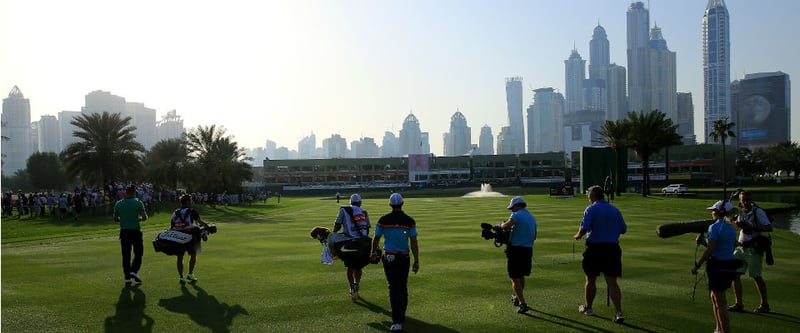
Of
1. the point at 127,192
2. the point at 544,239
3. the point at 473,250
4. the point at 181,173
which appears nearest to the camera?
the point at 127,192

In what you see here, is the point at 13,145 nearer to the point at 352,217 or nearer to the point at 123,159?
the point at 123,159

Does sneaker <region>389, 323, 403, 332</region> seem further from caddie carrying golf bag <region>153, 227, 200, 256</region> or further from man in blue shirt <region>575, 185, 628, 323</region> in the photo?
caddie carrying golf bag <region>153, 227, 200, 256</region>

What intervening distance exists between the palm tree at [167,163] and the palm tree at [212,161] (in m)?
2.42

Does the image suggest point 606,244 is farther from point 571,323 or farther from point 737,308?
point 737,308

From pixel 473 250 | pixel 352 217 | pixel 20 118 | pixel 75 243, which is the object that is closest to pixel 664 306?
pixel 352 217

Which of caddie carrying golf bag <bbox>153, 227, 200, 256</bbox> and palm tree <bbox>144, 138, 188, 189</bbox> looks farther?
palm tree <bbox>144, 138, 188, 189</bbox>

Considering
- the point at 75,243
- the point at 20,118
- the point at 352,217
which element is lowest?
the point at 75,243

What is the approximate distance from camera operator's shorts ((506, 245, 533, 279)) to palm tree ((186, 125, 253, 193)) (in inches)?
2390

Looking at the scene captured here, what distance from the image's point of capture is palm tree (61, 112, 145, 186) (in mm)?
55344

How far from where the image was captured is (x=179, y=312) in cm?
1073

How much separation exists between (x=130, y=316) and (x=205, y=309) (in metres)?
1.25

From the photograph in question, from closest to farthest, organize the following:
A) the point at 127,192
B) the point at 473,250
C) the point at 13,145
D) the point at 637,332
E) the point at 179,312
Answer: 1. the point at 637,332
2. the point at 179,312
3. the point at 127,192
4. the point at 473,250
5. the point at 13,145

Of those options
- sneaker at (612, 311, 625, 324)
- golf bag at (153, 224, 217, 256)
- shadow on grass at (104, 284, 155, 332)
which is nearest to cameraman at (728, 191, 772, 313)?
sneaker at (612, 311, 625, 324)

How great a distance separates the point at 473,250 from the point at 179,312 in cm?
1017
